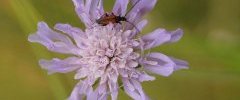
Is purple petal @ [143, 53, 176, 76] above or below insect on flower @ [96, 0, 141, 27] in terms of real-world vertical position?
below

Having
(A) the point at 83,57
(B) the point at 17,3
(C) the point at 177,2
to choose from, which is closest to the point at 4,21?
(B) the point at 17,3

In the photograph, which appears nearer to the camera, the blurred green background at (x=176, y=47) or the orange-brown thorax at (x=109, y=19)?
the orange-brown thorax at (x=109, y=19)

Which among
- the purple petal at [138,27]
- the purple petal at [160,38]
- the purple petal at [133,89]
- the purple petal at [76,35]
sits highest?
the purple petal at [76,35]

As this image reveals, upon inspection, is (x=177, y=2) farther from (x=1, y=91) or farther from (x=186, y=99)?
(x=1, y=91)

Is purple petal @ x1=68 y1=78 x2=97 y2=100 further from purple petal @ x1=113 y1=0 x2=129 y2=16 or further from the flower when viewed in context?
purple petal @ x1=113 y1=0 x2=129 y2=16

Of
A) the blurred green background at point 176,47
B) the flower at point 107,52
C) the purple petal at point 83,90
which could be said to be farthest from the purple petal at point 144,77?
the blurred green background at point 176,47

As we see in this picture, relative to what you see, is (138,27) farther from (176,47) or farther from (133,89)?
(176,47)

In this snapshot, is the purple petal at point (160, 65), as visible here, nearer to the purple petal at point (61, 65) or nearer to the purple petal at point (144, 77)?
the purple petal at point (144, 77)

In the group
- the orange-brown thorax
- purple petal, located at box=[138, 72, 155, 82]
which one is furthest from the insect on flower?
purple petal, located at box=[138, 72, 155, 82]
